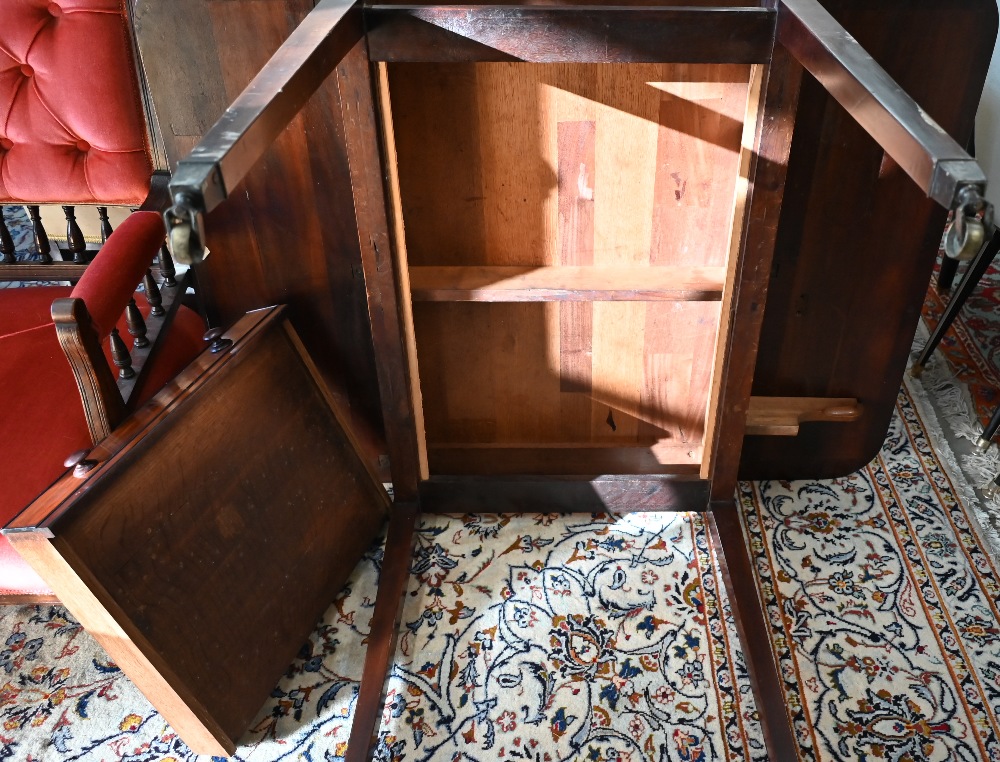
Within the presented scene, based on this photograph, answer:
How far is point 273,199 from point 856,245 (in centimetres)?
93

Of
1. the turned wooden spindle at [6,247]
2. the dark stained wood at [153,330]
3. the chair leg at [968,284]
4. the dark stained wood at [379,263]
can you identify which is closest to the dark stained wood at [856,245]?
the chair leg at [968,284]

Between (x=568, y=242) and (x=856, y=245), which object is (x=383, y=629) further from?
(x=856, y=245)

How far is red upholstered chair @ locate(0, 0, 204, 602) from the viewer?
1.08 m

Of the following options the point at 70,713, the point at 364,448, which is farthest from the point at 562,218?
the point at 70,713

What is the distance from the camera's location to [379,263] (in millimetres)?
1239

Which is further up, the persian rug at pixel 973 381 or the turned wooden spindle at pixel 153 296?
the turned wooden spindle at pixel 153 296

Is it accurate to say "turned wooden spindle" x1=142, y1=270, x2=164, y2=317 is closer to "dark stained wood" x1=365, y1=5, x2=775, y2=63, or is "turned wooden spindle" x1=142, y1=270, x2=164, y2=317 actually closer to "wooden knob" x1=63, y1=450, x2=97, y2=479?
"wooden knob" x1=63, y1=450, x2=97, y2=479

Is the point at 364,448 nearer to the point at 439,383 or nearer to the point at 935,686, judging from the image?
the point at 439,383

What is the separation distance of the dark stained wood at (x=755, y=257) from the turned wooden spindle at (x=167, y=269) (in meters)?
0.90

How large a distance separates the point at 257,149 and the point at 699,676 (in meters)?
1.01

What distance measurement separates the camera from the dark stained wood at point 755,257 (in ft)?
3.51

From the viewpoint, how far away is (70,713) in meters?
1.27

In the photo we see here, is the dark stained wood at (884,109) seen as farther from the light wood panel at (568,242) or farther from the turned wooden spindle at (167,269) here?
the turned wooden spindle at (167,269)

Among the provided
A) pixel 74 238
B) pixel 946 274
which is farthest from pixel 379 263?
pixel 946 274
